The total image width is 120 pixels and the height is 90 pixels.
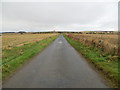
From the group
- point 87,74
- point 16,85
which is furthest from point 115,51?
point 16,85

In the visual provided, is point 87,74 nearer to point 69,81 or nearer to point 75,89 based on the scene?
point 69,81

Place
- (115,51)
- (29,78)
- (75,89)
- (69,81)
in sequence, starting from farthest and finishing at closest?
(115,51) < (29,78) < (69,81) < (75,89)

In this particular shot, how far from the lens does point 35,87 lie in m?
4.45

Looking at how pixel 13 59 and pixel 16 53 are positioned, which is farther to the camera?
pixel 16 53

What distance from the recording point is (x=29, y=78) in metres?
5.33

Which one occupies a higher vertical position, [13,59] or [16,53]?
[16,53]

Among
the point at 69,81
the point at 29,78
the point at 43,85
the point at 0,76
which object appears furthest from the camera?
the point at 0,76

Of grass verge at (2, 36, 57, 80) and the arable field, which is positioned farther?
the arable field

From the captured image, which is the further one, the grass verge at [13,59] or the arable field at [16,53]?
the arable field at [16,53]

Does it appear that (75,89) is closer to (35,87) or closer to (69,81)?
(69,81)

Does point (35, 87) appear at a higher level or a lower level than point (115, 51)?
lower

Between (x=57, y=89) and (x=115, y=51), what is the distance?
8014 millimetres

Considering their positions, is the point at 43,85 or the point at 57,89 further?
the point at 43,85

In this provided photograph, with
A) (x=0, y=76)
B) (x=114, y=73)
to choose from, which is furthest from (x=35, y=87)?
(x=114, y=73)
